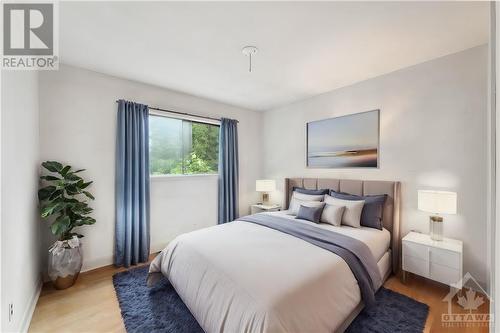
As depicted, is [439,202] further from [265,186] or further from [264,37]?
[265,186]

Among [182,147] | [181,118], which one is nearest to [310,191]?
[182,147]

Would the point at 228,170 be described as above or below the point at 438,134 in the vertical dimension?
below

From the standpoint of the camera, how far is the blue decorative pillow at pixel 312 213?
2797mm

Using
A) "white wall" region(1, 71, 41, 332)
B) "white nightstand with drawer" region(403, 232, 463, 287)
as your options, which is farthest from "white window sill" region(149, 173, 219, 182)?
"white nightstand with drawer" region(403, 232, 463, 287)

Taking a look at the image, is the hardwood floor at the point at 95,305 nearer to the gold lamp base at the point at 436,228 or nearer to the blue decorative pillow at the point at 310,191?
the gold lamp base at the point at 436,228

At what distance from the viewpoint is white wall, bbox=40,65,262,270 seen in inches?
99.2

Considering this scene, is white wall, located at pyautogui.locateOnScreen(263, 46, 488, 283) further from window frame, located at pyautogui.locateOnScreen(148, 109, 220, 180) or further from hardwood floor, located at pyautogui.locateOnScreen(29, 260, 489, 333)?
window frame, located at pyautogui.locateOnScreen(148, 109, 220, 180)

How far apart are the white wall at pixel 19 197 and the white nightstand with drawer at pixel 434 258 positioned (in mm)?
3505

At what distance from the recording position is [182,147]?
12.1 ft

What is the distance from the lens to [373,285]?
194 centimetres

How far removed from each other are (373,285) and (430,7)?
7.85 ft
